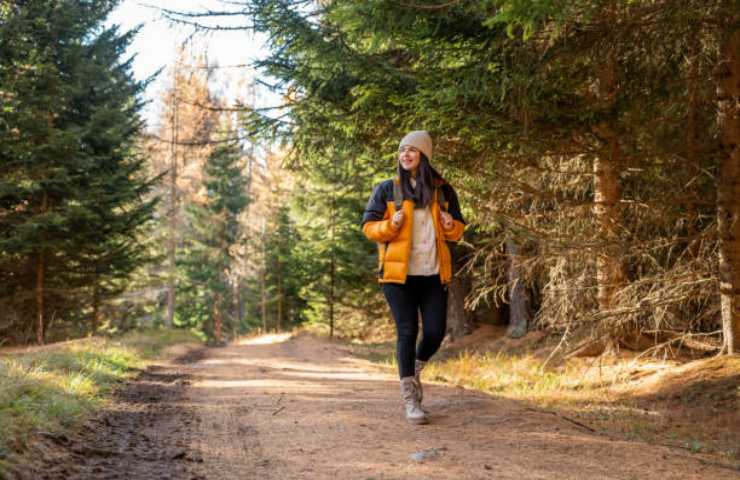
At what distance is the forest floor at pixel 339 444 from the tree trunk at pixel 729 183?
3.11 meters

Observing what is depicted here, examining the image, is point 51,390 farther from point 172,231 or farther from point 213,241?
point 213,241

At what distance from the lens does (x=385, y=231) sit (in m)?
5.15

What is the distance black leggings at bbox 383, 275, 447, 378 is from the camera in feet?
17.0

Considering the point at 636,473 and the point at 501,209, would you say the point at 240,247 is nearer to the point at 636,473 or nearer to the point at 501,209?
the point at 501,209

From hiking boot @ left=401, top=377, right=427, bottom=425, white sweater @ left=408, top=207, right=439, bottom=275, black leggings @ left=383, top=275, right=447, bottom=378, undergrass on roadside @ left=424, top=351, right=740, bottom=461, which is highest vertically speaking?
white sweater @ left=408, top=207, right=439, bottom=275

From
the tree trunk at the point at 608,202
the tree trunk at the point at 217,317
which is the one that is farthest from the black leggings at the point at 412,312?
the tree trunk at the point at 217,317

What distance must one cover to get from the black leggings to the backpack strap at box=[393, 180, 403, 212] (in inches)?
24.8

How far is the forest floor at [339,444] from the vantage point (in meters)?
3.77

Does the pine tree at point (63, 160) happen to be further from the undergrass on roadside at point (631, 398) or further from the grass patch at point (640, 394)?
the undergrass on roadside at point (631, 398)

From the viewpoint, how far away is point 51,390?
5.58m

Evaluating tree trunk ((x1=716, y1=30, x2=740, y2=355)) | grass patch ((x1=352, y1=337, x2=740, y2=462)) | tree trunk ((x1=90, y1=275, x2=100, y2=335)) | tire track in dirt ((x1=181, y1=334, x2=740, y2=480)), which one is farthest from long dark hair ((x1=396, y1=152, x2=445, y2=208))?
tree trunk ((x1=90, y1=275, x2=100, y2=335))

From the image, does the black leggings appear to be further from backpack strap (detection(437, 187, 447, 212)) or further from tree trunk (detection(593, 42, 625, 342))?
tree trunk (detection(593, 42, 625, 342))

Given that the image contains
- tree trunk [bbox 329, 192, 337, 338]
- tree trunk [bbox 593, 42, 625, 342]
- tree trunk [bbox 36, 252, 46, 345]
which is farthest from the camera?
tree trunk [bbox 329, 192, 337, 338]

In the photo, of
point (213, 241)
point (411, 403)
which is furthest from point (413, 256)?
point (213, 241)
